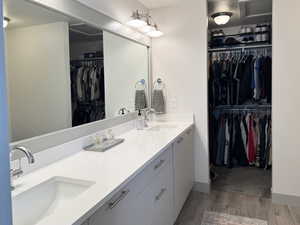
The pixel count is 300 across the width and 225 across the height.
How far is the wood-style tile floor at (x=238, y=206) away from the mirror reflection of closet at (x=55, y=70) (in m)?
1.37

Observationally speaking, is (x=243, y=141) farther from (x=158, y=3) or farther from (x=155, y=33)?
(x=158, y=3)

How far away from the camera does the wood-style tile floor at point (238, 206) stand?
261 cm

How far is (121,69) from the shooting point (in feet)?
9.53

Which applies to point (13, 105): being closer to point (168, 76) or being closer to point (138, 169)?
point (138, 169)

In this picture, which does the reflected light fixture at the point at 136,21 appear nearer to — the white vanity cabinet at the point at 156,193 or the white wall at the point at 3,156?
the white vanity cabinet at the point at 156,193

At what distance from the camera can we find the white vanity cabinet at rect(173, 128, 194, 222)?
8.06ft

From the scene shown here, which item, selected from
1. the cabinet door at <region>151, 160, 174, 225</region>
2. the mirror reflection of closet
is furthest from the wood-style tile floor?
the mirror reflection of closet

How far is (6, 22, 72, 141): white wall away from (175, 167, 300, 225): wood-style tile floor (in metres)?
1.66

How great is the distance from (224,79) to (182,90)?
0.96 meters

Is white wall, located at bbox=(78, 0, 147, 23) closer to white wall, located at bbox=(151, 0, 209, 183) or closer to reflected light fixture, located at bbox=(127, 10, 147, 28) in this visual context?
reflected light fixture, located at bbox=(127, 10, 147, 28)

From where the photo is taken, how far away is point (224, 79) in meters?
3.92

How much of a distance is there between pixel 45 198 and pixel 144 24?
7.30ft

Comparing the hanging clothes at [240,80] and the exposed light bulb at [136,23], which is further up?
the exposed light bulb at [136,23]

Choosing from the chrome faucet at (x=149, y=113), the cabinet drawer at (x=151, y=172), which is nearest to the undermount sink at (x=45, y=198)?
the cabinet drawer at (x=151, y=172)
